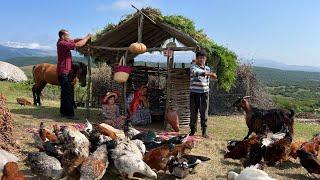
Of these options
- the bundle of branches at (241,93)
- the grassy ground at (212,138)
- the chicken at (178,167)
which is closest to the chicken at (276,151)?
the grassy ground at (212,138)

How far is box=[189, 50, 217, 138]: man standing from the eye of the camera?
41.5ft

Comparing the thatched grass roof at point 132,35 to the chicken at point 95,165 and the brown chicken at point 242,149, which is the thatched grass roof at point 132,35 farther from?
the chicken at point 95,165

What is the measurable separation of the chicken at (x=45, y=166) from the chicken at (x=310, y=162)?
4.69 meters

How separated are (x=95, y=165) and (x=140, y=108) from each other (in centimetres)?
754

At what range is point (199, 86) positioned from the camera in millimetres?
12836

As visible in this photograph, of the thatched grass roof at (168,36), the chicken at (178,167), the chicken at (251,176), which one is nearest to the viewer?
the chicken at (251,176)

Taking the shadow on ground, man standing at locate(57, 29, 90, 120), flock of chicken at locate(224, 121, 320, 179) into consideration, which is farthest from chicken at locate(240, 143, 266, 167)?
man standing at locate(57, 29, 90, 120)

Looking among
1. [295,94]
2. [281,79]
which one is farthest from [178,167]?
[281,79]

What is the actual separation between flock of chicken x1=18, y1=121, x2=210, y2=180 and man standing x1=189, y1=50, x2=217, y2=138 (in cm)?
313

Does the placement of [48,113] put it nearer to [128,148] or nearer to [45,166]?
[128,148]

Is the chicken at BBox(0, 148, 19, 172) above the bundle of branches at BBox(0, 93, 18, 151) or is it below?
below

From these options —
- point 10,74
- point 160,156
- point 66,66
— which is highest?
point 66,66

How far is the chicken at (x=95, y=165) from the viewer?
24.3 feet

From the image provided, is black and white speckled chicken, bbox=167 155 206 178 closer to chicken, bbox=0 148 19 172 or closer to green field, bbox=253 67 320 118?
chicken, bbox=0 148 19 172
